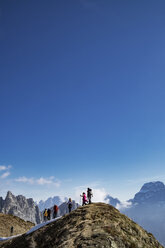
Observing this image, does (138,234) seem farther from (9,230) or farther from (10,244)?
(9,230)

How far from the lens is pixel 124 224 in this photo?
22.7 m

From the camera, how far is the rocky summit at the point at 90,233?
58.6 ft

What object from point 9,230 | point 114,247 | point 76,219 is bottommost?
point 9,230

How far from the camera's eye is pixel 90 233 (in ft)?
61.9

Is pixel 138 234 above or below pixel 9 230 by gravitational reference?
above

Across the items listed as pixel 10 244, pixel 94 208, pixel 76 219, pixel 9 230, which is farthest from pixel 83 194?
pixel 9 230

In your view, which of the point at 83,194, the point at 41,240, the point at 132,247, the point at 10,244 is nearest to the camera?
the point at 132,247

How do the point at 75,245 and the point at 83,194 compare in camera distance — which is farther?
the point at 83,194

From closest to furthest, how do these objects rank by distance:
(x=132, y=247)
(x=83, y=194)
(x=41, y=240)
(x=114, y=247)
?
Result: (x=114, y=247)
(x=132, y=247)
(x=41, y=240)
(x=83, y=194)

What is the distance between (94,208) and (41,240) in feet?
26.3

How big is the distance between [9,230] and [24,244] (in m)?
36.6

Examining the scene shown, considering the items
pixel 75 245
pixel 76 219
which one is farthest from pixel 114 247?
pixel 76 219

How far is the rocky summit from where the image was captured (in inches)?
703

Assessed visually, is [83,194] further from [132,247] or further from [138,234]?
[132,247]
